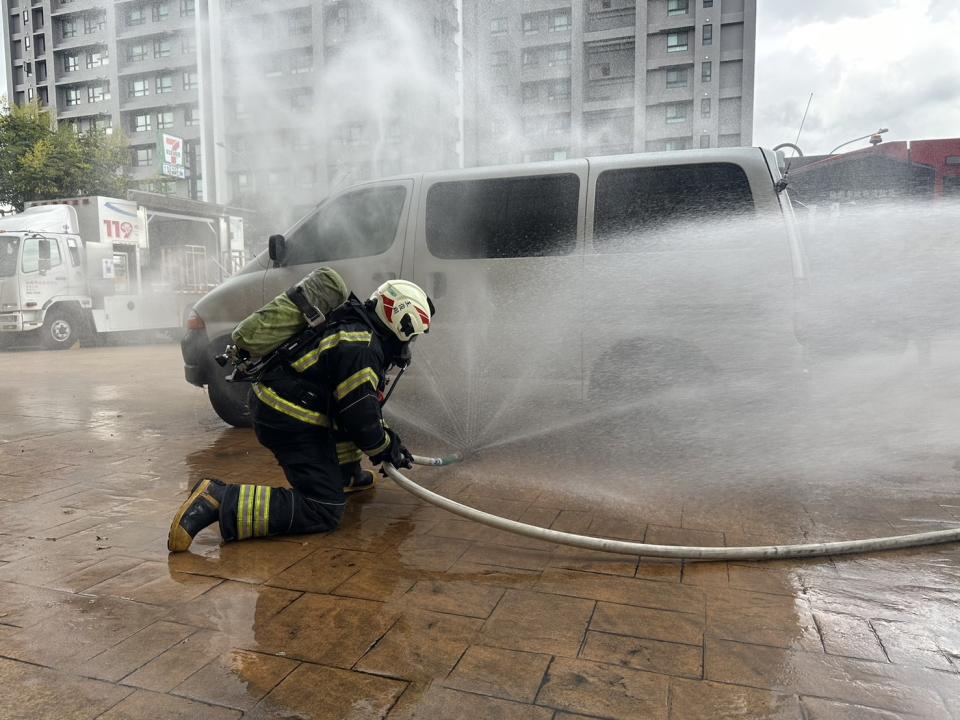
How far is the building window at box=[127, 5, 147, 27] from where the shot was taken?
10469 millimetres

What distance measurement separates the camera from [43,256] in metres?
14.9

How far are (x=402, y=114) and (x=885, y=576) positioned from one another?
28.6 feet

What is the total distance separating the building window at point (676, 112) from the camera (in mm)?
38344

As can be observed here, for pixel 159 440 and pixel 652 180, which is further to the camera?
pixel 159 440

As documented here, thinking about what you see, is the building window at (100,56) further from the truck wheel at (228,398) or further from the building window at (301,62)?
the truck wheel at (228,398)

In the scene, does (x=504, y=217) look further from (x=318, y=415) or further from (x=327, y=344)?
(x=318, y=415)

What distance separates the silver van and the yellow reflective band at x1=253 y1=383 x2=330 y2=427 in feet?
6.14

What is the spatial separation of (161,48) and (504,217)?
865cm

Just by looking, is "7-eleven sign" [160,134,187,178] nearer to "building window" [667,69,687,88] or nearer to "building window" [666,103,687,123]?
"building window" [667,69,687,88]

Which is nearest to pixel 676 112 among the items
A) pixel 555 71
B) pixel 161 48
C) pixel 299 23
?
pixel 555 71

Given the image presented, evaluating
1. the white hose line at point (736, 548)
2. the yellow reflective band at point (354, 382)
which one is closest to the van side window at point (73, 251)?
the yellow reflective band at point (354, 382)

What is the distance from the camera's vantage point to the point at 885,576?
9.32 feet

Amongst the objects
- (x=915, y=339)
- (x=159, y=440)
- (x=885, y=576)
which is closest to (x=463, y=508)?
(x=885, y=576)

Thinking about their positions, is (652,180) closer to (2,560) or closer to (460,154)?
(2,560)
